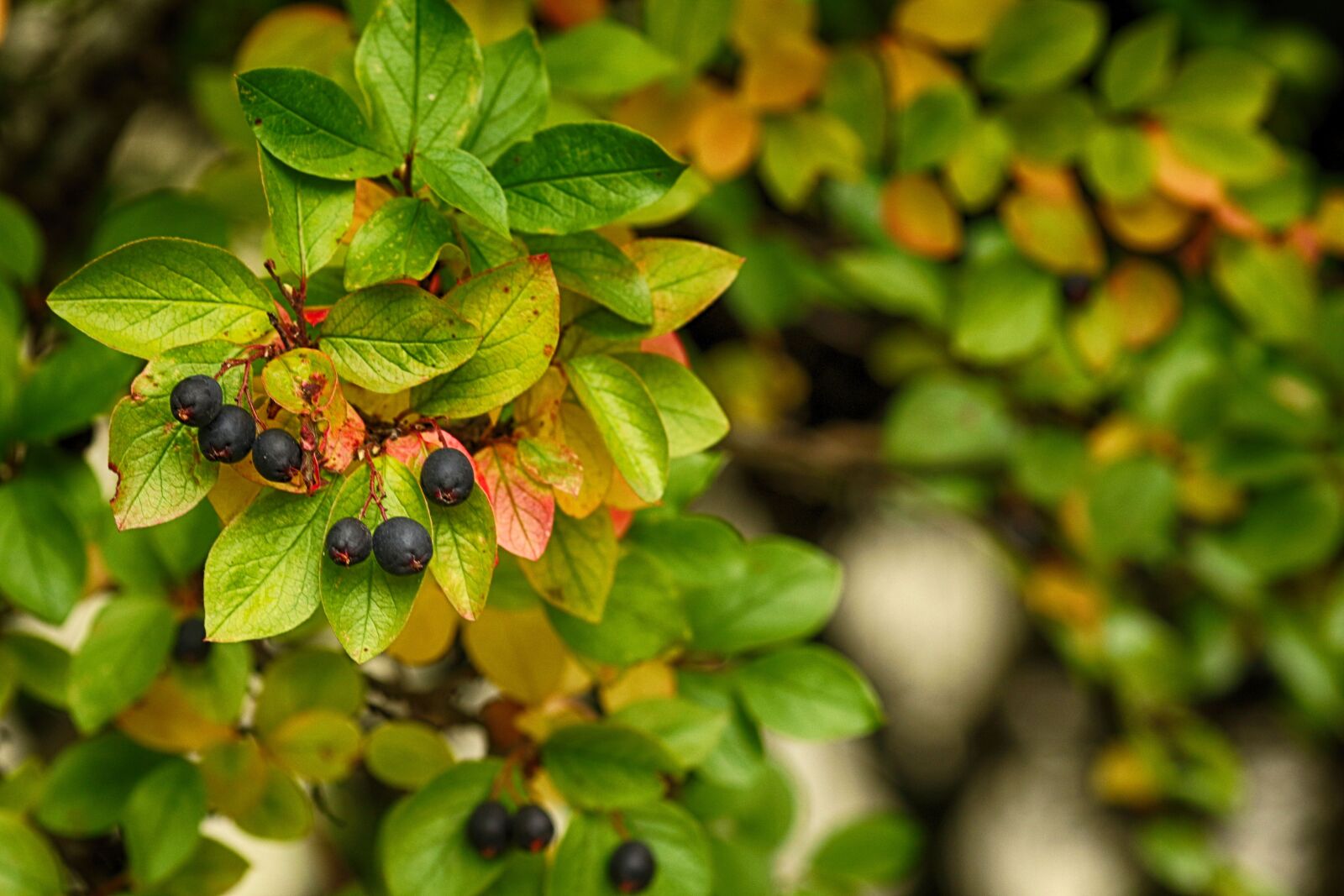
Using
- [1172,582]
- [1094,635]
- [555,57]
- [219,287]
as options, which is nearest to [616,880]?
[219,287]

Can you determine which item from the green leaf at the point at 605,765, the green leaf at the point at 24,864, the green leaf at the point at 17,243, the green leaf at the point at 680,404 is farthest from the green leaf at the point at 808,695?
the green leaf at the point at 17,243

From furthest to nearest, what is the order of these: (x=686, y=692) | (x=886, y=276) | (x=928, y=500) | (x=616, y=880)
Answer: (x=928, y=500)
(x=886, y=276)
(x=686, y=692)
(x=616, y=880)

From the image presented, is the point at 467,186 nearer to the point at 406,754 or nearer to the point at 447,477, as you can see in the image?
the point at 447,477

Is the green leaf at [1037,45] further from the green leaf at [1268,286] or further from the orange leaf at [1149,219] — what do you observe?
the green leaf at [1268,286]

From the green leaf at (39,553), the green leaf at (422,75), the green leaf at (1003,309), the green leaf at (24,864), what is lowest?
the green leaf at (24,864)

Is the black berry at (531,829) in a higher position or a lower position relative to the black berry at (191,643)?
lower

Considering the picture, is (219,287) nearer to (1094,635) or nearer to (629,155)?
(629,155)

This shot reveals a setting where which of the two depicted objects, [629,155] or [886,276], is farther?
[886,276]
